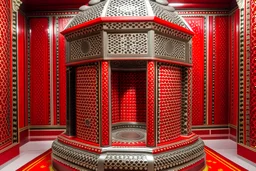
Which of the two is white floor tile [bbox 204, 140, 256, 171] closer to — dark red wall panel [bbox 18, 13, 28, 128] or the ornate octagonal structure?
the ornate octagonal structure

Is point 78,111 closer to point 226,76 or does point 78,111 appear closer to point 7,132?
point 7,132

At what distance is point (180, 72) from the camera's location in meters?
3.08

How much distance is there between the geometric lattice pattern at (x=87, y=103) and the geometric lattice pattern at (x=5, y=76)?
130 centimetres

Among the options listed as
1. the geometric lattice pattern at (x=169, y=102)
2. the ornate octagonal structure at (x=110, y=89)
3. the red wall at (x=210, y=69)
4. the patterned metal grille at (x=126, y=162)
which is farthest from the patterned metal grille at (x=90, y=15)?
the red wall at (x=210, y=69)

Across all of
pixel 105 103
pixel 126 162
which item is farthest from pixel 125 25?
pixel 126 162

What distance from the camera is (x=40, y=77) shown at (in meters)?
4.45

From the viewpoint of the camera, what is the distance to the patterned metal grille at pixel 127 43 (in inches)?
100

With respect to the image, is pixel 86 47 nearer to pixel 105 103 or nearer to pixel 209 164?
pixel 105 103

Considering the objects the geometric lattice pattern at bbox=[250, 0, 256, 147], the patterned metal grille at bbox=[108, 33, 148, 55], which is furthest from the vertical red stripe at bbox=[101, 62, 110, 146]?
the geometric lattice pattern at bbox=[250, 0, 256, 147]

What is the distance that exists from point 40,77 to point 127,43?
2769mm

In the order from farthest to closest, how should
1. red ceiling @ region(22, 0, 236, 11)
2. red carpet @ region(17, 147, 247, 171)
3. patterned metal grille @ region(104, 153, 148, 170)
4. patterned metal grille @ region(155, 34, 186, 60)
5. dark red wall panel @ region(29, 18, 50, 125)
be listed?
dark red wall panel @ region(29, 18, 50, 125), red ceiling @ region(22, 0, 236, 11), red carpet @ region(17, 147, 247, 171), patterned metal grille @ region(155, 34, 186, 60), patterned metal grille @ region(104, 153, 148, 170)

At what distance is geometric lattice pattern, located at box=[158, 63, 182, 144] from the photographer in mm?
2660

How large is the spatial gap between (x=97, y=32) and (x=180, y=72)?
141 cm

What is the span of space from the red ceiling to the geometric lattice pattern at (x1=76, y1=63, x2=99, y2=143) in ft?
7.03
